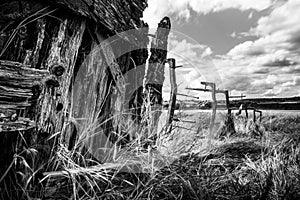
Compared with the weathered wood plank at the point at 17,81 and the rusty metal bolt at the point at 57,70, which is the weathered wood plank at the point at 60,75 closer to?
the rusty metal bolt at the point at 57,70

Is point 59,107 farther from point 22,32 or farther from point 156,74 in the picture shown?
point 156,74

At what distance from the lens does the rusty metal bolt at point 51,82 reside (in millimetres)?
1810

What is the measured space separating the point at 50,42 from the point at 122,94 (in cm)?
106

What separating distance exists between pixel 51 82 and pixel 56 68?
0.13m

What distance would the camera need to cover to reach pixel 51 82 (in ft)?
6.02

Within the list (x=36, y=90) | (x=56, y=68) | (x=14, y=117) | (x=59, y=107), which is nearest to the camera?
(x=14, y=117)

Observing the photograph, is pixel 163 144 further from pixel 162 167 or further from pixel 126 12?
pixel 126 12

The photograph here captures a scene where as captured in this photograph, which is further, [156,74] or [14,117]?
[156,74]

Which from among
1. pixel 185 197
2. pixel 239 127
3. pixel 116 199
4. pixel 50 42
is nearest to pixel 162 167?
pixel 185 197

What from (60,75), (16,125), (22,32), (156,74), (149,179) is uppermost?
(22,32)

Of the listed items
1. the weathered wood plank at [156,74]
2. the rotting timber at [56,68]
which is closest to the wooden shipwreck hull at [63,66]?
the rotting timber at [56,68]

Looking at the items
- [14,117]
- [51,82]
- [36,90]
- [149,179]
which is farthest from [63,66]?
[149,179]

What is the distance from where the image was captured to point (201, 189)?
80.9 inches

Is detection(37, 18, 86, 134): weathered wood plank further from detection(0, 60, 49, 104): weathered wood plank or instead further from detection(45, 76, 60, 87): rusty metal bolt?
detection(0, 60, 49, 104): weathered wood plank
